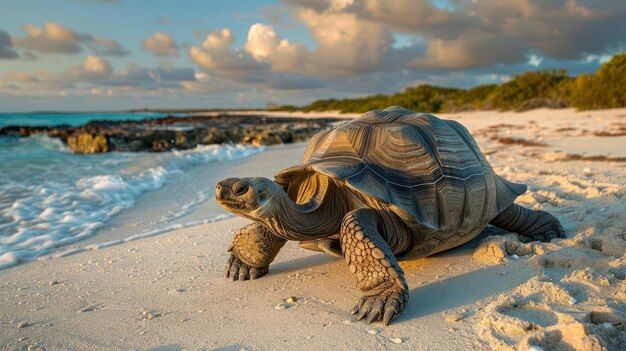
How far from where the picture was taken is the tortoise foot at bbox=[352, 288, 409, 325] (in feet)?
8.13

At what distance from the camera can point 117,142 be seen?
17016 millimetres

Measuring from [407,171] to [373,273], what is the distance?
2.73 ft

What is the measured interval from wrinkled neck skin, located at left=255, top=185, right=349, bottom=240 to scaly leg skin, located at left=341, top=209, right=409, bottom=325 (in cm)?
22

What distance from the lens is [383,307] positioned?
A: 2.51 m

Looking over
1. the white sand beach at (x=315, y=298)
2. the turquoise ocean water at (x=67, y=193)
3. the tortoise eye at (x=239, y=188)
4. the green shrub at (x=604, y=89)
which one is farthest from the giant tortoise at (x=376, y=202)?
the green shrub at (x=604, y=89)

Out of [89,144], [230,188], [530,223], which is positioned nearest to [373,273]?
[230,188]

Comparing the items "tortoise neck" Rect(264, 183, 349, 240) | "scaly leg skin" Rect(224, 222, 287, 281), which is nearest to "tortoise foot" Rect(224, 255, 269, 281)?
"scaly leg skin" Rect(224, 222, 287, 281)

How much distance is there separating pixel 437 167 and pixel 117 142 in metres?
16.0

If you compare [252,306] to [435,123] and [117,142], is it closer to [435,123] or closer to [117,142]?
[435,123]

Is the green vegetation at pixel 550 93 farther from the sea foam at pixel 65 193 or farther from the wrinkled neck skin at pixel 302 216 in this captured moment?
the wrinkled neck skin at pixel 302 216

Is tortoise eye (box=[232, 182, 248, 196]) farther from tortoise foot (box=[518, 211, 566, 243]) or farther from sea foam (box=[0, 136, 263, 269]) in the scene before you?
sea foam (box=[0, 136, 263, 269])

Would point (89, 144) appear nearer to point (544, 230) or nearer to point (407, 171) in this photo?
point (407, 171)

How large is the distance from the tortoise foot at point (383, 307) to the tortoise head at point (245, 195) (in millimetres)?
767

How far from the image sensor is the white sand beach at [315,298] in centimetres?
230
